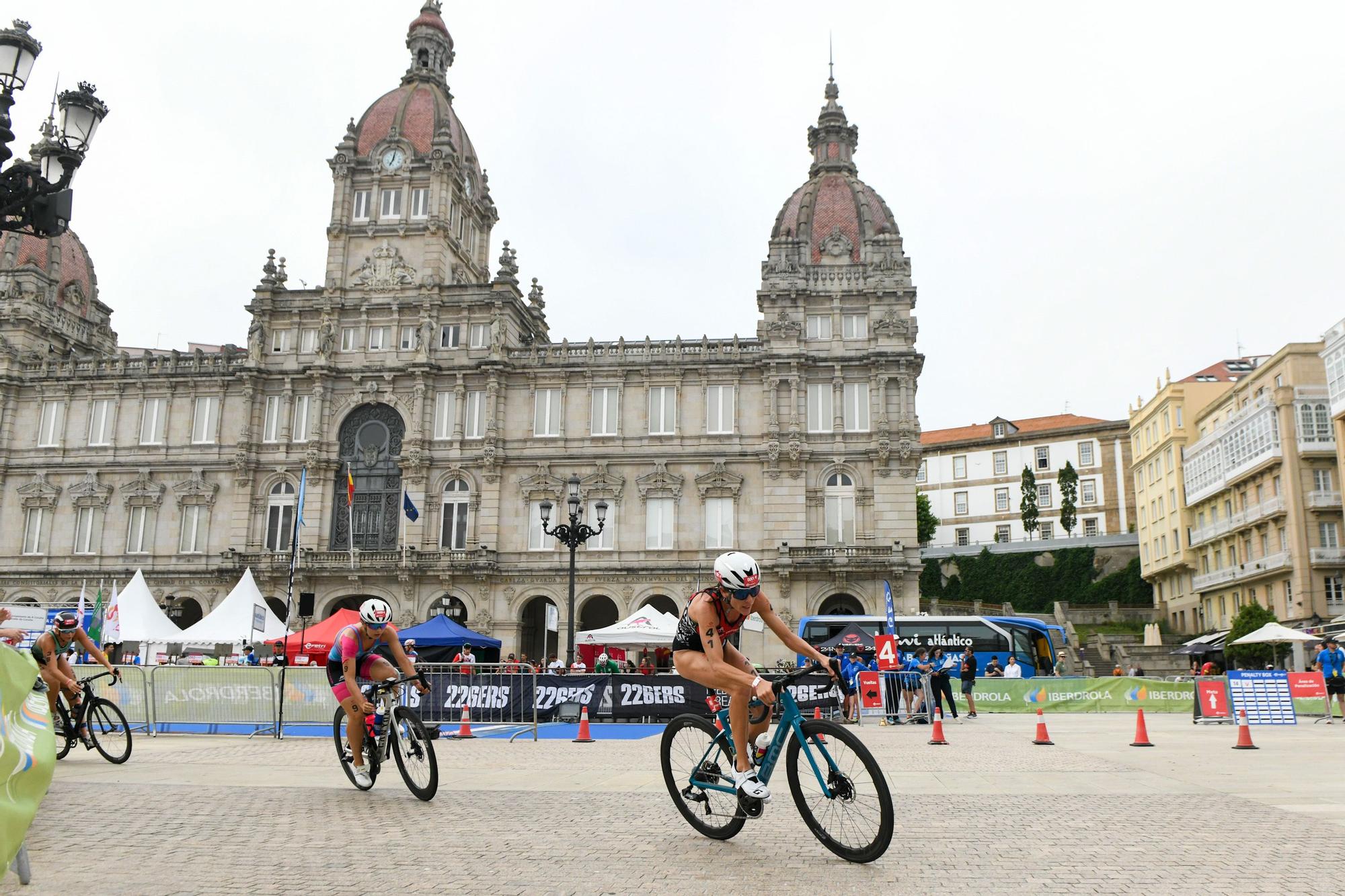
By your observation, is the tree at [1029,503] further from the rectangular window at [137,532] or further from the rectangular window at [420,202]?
the rectangular window at [137,532]

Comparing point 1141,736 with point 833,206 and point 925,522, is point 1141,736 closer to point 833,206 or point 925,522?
point 833,206

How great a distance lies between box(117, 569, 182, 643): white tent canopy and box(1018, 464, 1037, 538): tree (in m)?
64.3

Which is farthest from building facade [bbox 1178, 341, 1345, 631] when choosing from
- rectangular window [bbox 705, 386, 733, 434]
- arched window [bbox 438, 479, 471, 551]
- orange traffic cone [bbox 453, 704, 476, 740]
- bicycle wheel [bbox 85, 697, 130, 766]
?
bicycle wheel [bbox 85, 697, 130, 766]

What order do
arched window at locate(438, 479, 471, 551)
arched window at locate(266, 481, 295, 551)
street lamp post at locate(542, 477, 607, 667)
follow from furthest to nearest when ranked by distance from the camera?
arched window at locate(266, 481, 295, 551) < arched window at locate(438, 479, 471, 551) < street lamp post at locate(542, 477, 607, 667)

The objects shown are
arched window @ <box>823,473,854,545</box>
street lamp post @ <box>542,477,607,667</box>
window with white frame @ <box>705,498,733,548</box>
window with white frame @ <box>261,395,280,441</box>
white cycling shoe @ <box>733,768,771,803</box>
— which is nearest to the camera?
white cycling shoe @ <box>733,768,771,803</box>

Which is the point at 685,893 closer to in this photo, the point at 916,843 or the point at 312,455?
the point at 916,843

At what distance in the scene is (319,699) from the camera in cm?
1970

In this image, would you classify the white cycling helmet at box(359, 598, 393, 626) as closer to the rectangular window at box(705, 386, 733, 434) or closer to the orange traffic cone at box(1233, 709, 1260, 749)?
the orange traffic cone at box(1233, 709, 1260, 749)

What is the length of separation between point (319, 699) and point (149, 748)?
12.8 ft

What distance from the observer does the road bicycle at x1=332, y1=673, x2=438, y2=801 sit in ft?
32.7

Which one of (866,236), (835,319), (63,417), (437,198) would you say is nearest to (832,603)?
(835,319)

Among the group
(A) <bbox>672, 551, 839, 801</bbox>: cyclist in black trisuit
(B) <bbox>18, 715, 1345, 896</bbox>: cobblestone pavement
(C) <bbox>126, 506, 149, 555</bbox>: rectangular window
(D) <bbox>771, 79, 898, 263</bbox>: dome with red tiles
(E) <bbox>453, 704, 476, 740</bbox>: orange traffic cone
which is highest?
(D) <bbox>771, 79, 898, 263</bbox>: dome with red tiles

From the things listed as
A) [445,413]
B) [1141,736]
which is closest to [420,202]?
[445,413]

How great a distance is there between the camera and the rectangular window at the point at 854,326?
46.1 m
